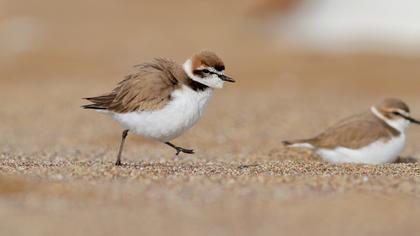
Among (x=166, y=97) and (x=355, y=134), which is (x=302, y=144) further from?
(x=166, y=97)

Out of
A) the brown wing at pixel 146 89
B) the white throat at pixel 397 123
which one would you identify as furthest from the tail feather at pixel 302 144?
the brown wing at pixel 146 89

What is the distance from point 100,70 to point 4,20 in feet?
20.1

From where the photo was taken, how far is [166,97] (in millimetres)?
7027

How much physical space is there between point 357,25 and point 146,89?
14961mm

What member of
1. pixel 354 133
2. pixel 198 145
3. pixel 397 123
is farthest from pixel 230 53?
pixel 354 133

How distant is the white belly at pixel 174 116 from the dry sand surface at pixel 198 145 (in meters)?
0.34

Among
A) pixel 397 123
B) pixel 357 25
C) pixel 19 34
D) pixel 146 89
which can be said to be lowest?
pixel 146 89

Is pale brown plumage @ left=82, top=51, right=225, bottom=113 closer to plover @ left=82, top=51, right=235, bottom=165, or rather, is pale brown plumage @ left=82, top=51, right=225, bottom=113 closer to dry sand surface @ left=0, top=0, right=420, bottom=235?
plover @ left=82, top=51, right=235, bottom=165

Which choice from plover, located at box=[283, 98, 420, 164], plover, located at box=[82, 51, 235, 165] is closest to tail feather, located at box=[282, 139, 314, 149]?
plover, located at box=[283, 98, 420, 164]

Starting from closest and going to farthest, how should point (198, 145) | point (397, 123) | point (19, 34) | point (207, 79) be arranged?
point (207, 79)
point (397, 123)
point (198, 145)
point (19, 34)

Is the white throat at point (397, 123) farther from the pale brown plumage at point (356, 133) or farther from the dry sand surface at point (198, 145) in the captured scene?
the dry sand surface at point (198, 145)

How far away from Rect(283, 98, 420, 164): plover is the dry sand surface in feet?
0.91

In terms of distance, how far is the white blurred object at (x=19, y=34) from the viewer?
22100mm

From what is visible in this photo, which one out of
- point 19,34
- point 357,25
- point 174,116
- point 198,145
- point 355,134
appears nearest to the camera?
point 174,116
